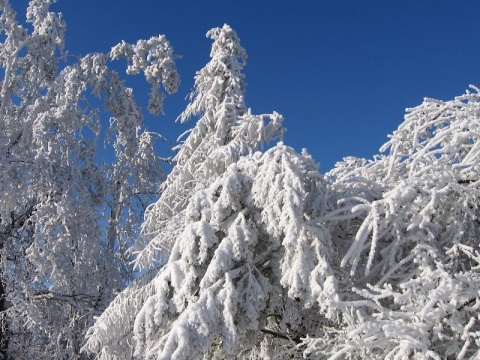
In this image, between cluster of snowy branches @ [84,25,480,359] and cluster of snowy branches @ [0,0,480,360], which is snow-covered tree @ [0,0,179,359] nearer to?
cluster of snowy branches @ [0,0,480,360]

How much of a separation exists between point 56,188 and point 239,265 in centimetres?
615

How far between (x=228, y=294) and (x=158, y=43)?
36.3ft

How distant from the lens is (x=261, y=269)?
6539 millimetres

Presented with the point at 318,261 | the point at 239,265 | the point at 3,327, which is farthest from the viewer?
the point at 3,327

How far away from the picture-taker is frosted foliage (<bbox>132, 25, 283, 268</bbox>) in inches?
377

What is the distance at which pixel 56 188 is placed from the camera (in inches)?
427

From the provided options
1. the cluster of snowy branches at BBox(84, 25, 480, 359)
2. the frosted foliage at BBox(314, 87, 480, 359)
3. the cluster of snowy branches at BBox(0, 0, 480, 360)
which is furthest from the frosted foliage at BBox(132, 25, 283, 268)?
the frosted foliage at BBox(314, 87, 480, 359)

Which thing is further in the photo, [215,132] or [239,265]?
[215,132]

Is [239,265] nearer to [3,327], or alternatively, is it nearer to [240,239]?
[240,239]

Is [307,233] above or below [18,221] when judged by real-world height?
below

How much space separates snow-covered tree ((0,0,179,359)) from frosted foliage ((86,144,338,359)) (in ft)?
16.8

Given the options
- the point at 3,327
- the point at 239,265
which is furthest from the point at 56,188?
the point at 239,265

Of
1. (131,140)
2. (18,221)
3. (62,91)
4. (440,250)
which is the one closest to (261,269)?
(440,250)

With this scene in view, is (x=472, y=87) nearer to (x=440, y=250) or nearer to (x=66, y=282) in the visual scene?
(x=440, y=250)
